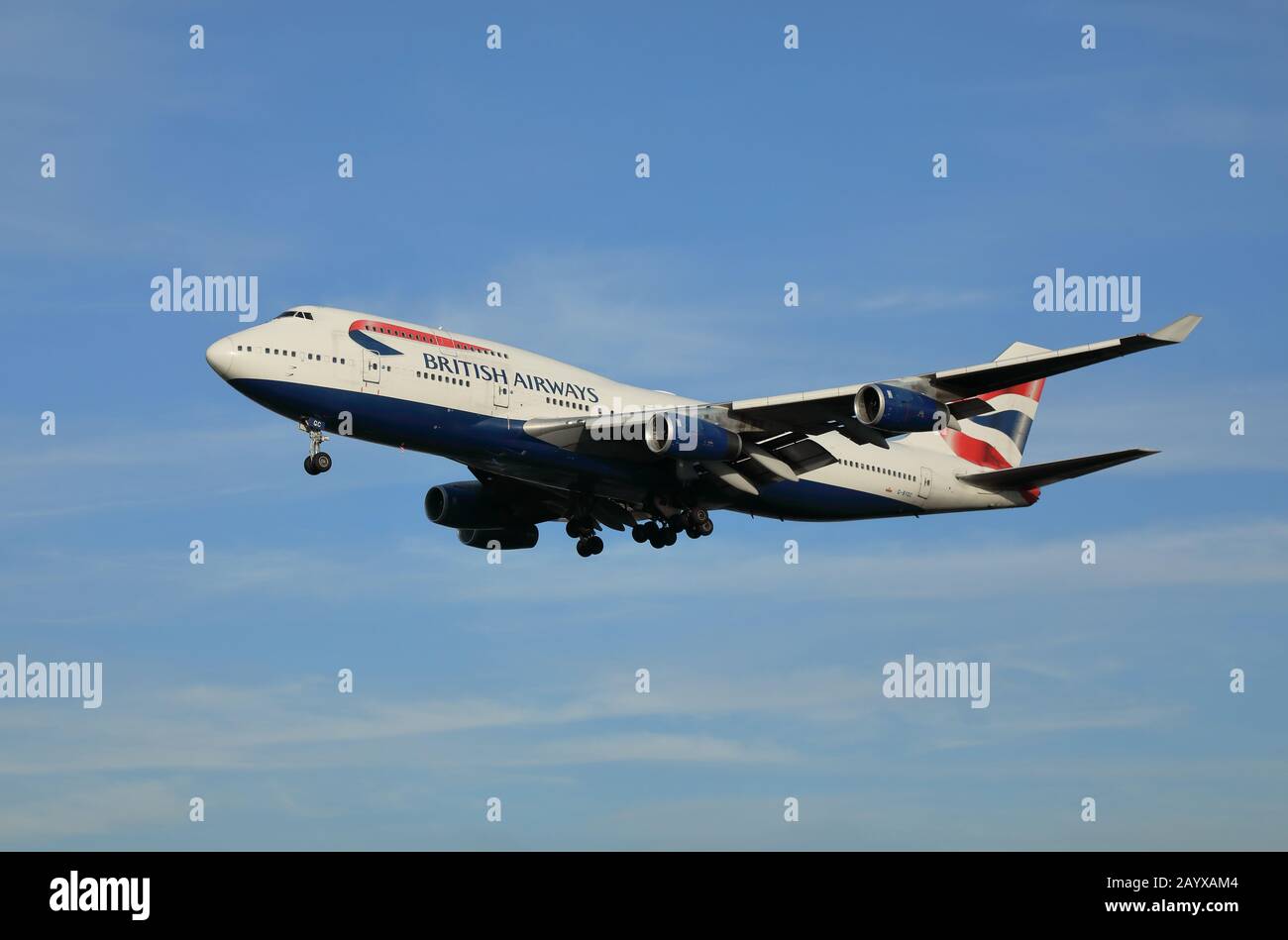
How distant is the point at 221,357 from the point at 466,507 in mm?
13410

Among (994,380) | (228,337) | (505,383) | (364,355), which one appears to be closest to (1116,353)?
(994,380)

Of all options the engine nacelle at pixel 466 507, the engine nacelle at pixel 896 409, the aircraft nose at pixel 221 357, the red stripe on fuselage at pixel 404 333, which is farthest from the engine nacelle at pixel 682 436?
the aircraft nose at pixel 221 357

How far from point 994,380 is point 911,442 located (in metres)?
12.9

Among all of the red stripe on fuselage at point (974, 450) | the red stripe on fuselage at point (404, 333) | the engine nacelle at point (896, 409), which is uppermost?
the red stripe on fuselage at point (404, 333)

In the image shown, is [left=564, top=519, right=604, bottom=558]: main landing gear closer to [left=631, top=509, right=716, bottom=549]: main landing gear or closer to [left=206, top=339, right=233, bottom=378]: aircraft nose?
[left=631, top=509, right=716, bottom=549]: main landing gear

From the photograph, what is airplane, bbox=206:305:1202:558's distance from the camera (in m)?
46.3

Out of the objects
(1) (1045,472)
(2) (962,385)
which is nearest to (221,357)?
(2) (962,385)

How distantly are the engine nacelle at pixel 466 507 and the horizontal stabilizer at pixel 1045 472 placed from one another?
17269 mm

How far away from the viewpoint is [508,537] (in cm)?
5828

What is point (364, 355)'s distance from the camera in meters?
47.0

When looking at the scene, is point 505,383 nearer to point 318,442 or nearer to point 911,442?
point 318,442

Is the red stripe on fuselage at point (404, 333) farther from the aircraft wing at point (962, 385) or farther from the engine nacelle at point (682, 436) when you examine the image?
the aircraft wing at point (962, 385)

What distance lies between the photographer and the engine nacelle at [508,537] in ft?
191

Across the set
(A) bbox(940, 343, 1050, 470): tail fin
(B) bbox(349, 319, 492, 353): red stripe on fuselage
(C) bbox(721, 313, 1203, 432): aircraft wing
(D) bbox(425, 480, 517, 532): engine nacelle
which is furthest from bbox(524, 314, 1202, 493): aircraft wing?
(A) bbox(940, 343, 1050, 470): tail fin
